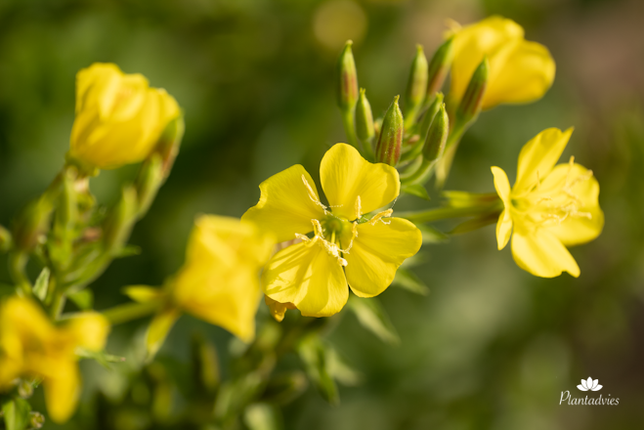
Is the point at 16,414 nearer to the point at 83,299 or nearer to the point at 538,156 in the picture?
the point at 83,299

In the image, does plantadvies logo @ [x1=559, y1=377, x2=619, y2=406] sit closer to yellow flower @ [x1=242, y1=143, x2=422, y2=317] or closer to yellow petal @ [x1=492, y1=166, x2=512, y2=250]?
yellow petal @ [x1=492, y1=166, x2=512, y2=250]

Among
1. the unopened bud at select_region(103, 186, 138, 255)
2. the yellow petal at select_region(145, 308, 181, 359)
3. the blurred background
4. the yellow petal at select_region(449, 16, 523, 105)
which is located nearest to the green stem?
the yellow petal at select_region(145, 308, 181, 359)

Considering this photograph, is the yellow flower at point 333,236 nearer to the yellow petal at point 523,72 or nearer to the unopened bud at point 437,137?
the unopened bud at point 437,137

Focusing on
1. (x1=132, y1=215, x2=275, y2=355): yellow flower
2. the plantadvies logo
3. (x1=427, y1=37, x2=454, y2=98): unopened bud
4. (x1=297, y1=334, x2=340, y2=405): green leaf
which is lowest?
the plantadvies logo

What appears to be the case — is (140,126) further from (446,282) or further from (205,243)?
(446,282)

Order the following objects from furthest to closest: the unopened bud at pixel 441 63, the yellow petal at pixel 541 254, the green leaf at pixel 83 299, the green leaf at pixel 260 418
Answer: the green leaf at pixel 260 418
the unopened bud at pixel 441 63
the yellow petal at pixel 541 254
the green leaf at pixel 83 299

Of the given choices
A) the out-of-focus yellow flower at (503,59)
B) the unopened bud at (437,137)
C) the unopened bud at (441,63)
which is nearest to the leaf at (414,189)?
the unopened bud at (437,137)
